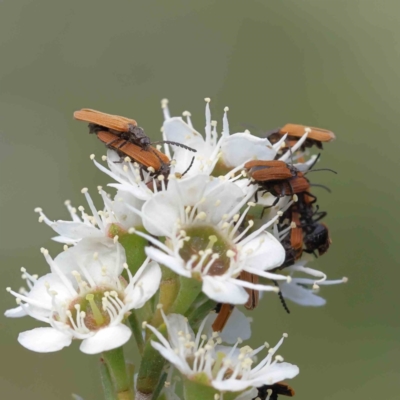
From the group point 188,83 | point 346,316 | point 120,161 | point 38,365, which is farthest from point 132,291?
point 188,83

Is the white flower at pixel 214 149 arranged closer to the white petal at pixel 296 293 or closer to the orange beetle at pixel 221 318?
the orange beetle at pixel 221 318

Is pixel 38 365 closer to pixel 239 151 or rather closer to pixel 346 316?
pixel 346 316

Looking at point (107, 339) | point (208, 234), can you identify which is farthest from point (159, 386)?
point (208, 234)

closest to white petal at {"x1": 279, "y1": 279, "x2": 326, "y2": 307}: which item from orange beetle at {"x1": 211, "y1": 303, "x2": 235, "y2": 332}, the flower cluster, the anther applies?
the flower cluster

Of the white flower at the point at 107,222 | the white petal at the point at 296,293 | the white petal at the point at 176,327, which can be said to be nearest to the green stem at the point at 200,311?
the white petal at the point at 176,327

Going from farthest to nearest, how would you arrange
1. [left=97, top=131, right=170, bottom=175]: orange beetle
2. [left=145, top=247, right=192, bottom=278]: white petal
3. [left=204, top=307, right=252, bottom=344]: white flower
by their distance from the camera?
1. [left=204, top=307, right=252, bottom=344]: white flower
2. [left=97, top=131, right=170, bottom=175]: orange beetle
3. [left=145, top=247, right=192, bottom=278]: white petal

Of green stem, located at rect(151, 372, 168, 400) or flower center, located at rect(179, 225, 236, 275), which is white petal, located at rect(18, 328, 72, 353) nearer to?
green stem, located at rect(151, 372, 168, 400)

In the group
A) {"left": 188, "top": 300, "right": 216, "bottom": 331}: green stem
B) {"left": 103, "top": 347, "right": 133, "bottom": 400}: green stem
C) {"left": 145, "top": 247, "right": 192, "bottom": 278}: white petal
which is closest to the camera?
{"left": 145, "top": 247, "right": 192, "bottom": 278}: white petal

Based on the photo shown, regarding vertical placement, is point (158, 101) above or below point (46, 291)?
above
